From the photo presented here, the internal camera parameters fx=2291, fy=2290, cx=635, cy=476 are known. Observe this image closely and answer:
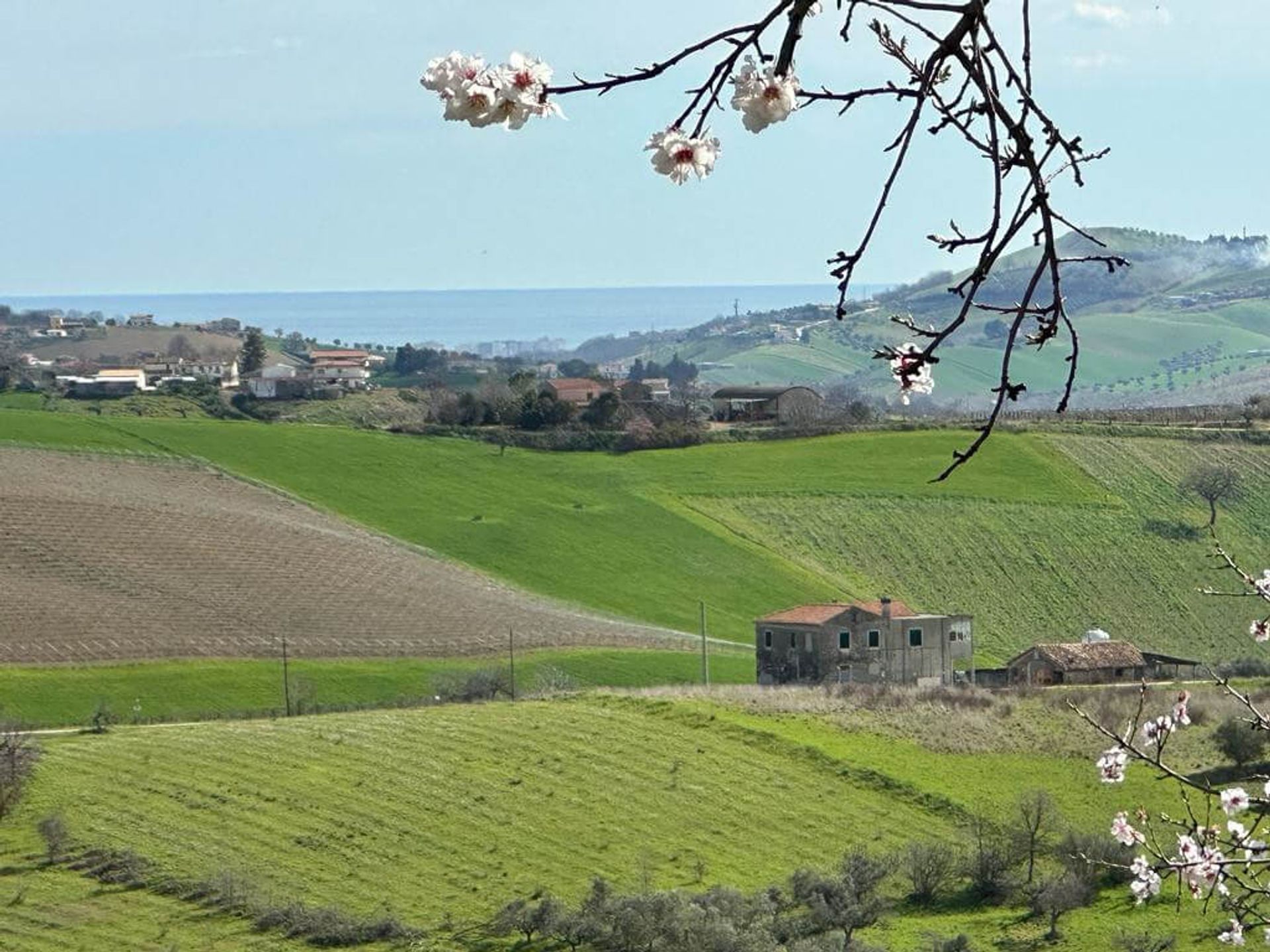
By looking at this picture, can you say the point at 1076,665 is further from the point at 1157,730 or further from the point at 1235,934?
the point at 1235,934

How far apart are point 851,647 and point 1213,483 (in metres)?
24.9

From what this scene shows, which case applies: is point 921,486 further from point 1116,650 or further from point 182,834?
point 182,834

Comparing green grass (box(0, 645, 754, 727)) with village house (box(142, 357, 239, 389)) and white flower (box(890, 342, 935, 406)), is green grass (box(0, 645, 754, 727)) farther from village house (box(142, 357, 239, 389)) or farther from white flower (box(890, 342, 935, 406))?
village house (box(142, 357, 239, 389))

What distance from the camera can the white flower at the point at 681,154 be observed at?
424cm

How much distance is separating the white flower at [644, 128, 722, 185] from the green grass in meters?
48.6

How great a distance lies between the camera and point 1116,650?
64.2 meters

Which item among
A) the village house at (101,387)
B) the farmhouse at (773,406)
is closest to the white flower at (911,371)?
the farmhouse at (773,406)

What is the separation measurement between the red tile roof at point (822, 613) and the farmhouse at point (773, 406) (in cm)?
3227

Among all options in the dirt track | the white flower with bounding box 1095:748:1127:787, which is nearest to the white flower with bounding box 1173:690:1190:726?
the white flower with bounding box 1095:748:1127:787

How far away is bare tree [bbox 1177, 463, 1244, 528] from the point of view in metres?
82.3

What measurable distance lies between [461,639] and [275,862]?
23.0m

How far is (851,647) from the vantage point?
6338 cm

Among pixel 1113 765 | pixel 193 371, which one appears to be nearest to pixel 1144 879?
pixel 1113 765

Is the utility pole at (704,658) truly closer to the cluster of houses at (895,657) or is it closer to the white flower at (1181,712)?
the cluster of houses at (895,657)
